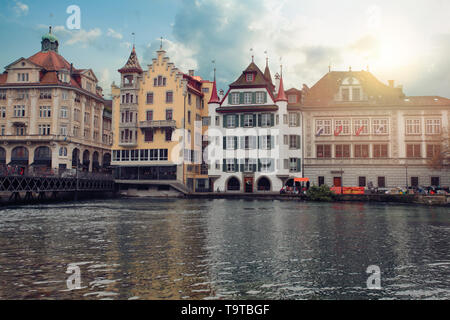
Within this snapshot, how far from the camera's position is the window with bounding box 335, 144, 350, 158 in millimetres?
64062

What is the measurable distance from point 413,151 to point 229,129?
1135 inches

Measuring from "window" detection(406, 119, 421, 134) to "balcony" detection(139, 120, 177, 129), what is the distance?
37.3 metres

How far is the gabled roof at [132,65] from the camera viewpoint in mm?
72688

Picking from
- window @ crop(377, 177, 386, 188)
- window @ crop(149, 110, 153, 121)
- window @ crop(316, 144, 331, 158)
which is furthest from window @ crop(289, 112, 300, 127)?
window @ crop(149, 110, 153, 121)

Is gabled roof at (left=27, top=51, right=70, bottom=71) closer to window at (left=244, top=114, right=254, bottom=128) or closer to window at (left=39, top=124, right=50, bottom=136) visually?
window at (left=39, top=124, right=50, bottom=136)

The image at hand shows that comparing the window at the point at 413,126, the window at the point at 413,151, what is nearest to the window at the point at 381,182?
the window at the point at 413,151

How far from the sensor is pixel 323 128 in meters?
65.0

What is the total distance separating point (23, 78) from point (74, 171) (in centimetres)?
2589

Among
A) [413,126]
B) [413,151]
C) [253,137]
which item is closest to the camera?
[413,151]

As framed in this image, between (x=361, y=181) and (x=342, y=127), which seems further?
(x=342, y=127)

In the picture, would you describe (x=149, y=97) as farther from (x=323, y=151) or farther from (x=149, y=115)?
(x=323, y=151)

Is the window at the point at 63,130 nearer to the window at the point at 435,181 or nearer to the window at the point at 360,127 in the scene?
Answer: the window at the point at 360,127

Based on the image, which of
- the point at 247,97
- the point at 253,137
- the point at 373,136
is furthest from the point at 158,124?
the point at 373,136
